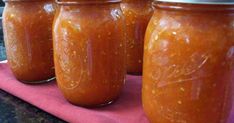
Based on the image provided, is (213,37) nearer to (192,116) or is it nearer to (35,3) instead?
(192,116)

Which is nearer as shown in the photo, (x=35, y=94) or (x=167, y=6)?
(x=167, y=6)

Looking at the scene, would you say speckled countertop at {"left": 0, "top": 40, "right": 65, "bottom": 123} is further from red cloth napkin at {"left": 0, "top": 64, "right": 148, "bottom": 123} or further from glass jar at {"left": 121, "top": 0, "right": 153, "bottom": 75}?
glass jar at {"left": 121, "top": 0, "right": 153, "bottom": 75}

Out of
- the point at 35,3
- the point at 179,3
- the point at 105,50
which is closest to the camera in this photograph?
the point at 179,3

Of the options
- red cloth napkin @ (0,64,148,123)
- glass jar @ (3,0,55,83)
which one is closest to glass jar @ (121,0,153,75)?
red cloth napkin @ (0,64,148,123)

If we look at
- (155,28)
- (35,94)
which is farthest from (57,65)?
(155,28)

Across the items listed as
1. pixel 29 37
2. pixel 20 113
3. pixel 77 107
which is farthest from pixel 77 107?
pixel 29 37

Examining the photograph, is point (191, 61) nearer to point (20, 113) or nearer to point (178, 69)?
point (178, 69)
